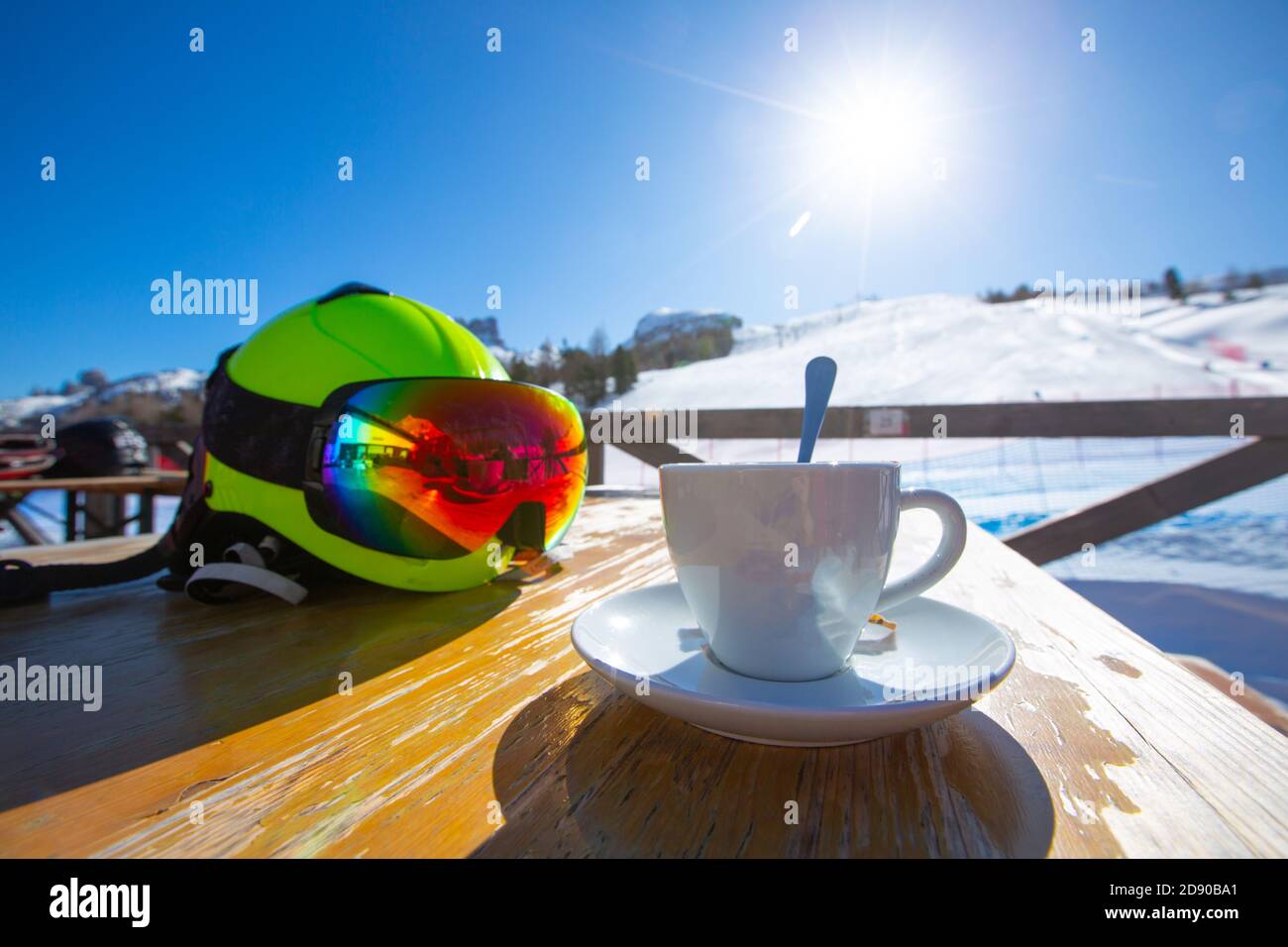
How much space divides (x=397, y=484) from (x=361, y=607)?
12 centimetres

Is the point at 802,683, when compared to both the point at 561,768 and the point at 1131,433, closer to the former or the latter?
the point at 561,768

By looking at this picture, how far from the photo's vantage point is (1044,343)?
38.4ft

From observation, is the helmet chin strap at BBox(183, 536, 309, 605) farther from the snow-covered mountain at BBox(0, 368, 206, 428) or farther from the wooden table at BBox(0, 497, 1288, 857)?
the snow-covered mountain at BBox(0, 368, 206, 428)

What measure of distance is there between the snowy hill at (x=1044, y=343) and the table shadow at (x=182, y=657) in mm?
6492

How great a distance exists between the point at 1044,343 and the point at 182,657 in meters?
14.5

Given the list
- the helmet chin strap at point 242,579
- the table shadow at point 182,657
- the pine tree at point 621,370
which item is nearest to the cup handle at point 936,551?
the table shadow at point 182,657

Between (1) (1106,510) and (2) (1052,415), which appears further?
(2) (1052,415)

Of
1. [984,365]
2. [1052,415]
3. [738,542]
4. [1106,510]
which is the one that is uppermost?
[984,365]

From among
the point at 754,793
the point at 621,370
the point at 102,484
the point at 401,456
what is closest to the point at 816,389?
the point at 754,793

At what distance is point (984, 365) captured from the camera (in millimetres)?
10578

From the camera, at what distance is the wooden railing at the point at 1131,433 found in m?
1.50
